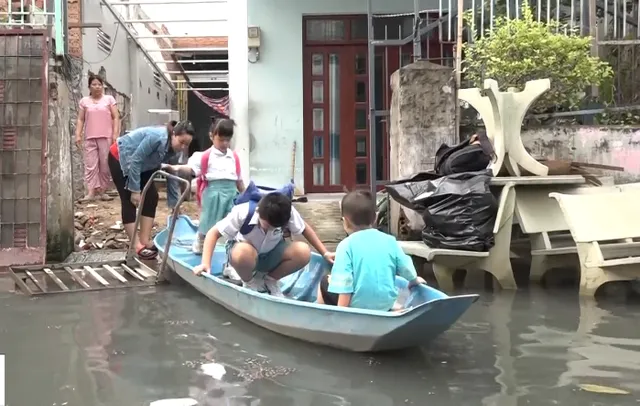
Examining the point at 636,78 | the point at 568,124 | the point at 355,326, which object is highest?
the point at 636,78

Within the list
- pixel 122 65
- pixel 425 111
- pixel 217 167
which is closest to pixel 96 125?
pixel 217 167

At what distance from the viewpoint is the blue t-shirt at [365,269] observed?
13.1 ft

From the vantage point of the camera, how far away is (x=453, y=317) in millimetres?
3760

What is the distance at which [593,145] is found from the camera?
7.03 m

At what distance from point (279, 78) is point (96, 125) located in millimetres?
2769

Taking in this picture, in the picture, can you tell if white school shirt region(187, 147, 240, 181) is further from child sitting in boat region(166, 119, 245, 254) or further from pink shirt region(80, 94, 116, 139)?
pink shirt region(80, 94, 116, 139)

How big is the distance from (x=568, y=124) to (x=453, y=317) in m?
4.25

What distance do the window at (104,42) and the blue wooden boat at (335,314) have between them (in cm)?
740

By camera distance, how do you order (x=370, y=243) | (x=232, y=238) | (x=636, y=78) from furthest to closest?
1. (x=636, y=78)
2. (x=232, y=238)
3. (x=370, y=243)

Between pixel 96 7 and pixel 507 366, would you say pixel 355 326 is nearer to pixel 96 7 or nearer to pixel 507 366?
pixel 507 366

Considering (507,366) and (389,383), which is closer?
(389,383)

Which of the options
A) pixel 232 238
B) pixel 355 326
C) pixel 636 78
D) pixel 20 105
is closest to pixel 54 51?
pixel 20 105

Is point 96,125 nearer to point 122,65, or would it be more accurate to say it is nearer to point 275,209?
point 122,65

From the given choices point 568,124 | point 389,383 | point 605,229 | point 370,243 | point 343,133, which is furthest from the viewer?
point 343,133
